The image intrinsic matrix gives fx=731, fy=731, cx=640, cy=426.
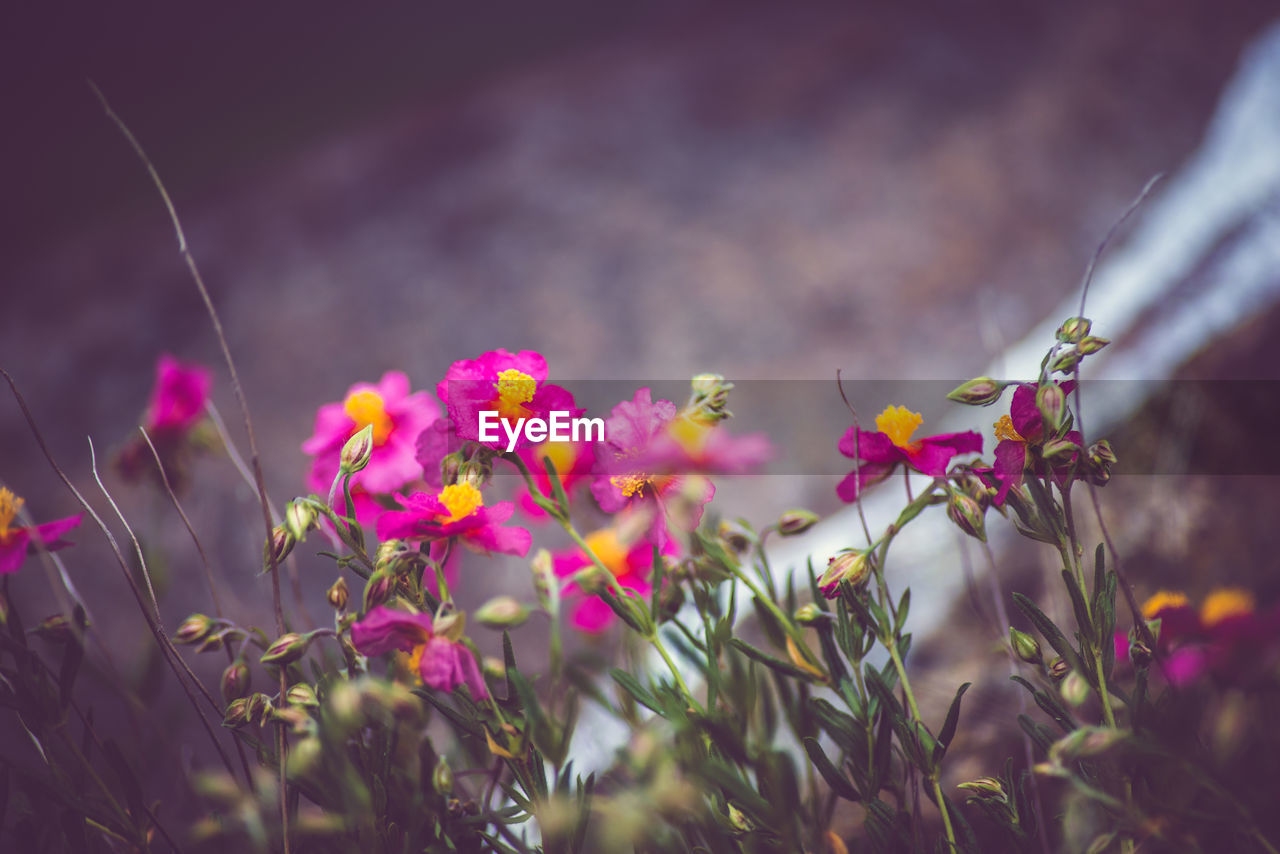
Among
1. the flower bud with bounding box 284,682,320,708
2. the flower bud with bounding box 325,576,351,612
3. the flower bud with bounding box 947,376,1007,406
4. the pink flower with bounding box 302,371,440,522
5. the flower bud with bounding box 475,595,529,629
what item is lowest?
the flower bud with bounding box 284,682,320,708

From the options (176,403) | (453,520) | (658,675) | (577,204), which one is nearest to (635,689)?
(658,675)

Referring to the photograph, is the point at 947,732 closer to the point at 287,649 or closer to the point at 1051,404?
the point at 1051,404

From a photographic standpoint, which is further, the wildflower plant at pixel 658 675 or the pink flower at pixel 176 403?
the pink flower at pixel 176 403

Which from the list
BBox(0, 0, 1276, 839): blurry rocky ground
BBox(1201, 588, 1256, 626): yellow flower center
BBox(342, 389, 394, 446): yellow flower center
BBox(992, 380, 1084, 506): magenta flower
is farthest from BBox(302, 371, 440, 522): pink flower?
BBox(0, 0, 1276, 839): blurry rocky ground

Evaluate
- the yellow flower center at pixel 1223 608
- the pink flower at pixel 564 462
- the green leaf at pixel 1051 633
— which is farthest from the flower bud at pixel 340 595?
the yellow flower center at pixel 1223 608

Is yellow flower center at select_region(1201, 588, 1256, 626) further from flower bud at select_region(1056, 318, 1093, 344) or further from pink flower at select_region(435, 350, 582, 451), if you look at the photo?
pink flower at select_region(435, 350, 582, 451)

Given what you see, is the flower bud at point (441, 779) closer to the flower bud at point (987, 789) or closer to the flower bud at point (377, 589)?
the flower bud at point (377, 589)
